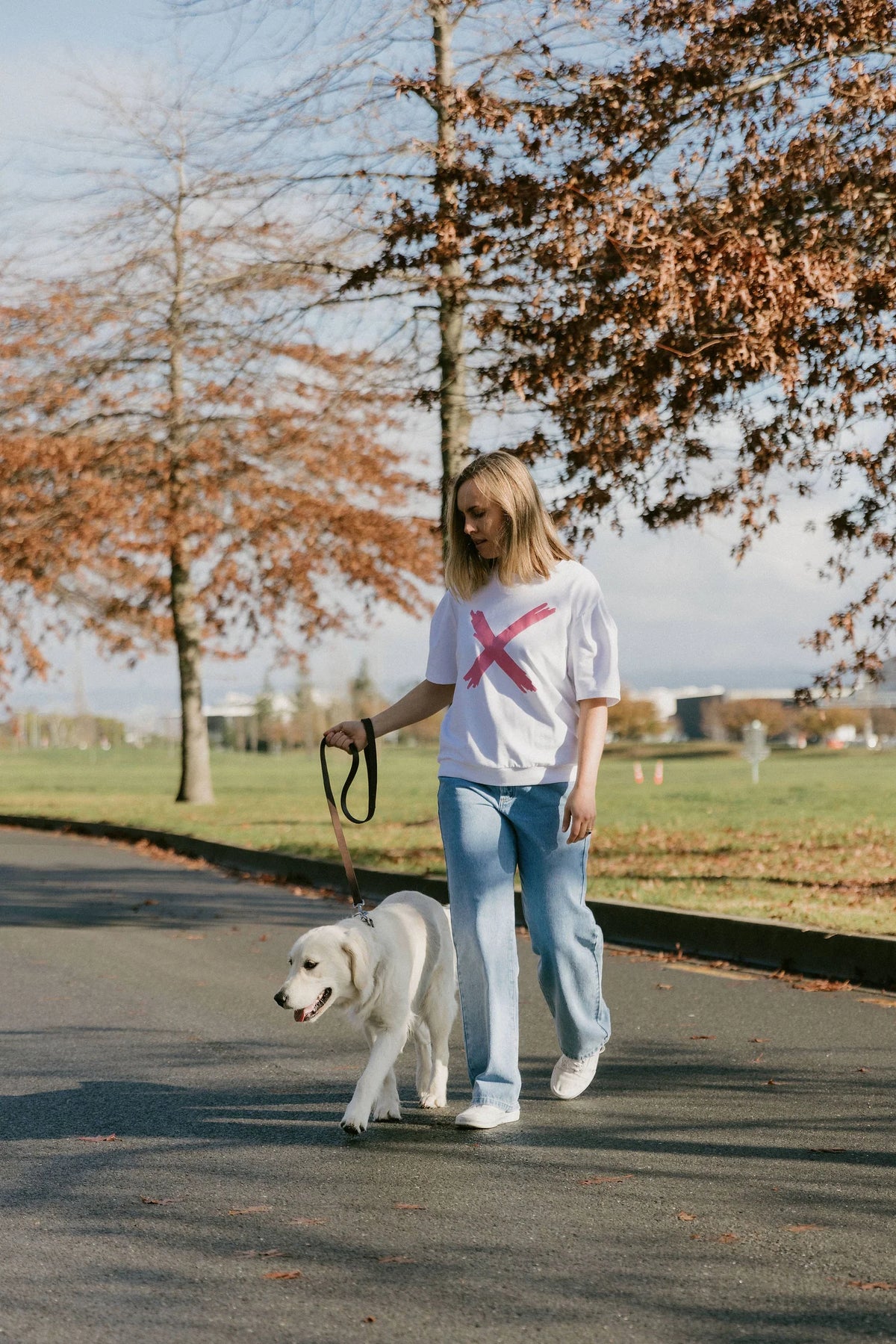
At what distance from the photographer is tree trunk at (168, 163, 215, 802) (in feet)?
75.4

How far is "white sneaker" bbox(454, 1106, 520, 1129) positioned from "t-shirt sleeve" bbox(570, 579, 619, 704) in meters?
1.43

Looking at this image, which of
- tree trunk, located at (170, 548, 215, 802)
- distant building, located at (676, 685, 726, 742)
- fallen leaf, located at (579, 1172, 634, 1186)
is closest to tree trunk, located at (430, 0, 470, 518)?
fallen leaf, located at (579, 1172, 634, 1186)

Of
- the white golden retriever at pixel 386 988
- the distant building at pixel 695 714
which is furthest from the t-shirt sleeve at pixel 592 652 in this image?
the distant building at pixel 695 714

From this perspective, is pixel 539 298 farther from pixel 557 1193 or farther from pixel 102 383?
pixel 102 383

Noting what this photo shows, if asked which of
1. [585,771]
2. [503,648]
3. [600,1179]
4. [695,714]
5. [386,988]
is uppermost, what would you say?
[695,714]

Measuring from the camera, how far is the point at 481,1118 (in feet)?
17.2

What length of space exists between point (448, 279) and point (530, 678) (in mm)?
10210

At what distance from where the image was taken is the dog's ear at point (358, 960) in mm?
5020

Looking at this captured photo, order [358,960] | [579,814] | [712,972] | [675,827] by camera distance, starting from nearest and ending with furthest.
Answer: [358,960] < [579,814] < [712,972] < [675,827]

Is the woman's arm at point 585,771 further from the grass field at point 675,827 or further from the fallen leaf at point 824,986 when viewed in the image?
the grass field at point 675,827

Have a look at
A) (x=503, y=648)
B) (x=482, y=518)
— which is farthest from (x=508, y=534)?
(x=503, y=648)

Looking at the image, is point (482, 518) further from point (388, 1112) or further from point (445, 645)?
point (388, 1112)

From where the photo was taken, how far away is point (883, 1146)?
5.04 m

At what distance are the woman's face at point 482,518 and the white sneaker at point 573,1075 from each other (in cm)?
192
